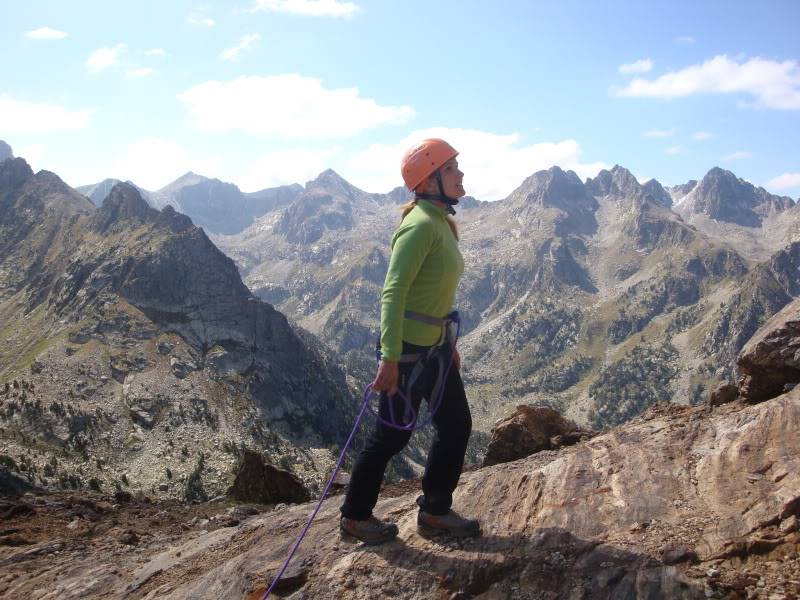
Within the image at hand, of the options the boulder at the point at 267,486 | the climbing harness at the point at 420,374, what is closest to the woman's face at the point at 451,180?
the climbing harness at the point at 420,374

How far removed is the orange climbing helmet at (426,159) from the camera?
8172 mm

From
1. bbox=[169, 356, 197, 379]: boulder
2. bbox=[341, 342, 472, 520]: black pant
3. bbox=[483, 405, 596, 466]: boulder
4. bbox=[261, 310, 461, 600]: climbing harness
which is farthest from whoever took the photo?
bbox=[169, 356, 197, 379]: boulder

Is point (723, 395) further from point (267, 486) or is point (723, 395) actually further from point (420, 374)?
point (267, 486)

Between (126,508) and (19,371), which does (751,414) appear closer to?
(126,508)

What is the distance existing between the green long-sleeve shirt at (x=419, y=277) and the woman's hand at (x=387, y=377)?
0.11 m

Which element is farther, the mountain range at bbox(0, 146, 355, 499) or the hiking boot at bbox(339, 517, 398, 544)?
the mountain range at bbox(0, 146, 355, 499)

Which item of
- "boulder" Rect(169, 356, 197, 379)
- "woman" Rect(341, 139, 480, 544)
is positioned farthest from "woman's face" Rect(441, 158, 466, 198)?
"boulder" Rect(169, 356, 197, 379)

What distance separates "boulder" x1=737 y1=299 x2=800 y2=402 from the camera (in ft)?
38.1

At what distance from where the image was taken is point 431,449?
8.67m

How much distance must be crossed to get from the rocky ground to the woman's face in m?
5.04

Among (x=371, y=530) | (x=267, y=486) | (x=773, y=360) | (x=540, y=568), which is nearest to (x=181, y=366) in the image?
(x=267, y=486)

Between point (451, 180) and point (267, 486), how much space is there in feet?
56.2

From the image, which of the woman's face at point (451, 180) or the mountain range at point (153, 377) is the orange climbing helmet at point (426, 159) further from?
the mountain range at point (153, 377)

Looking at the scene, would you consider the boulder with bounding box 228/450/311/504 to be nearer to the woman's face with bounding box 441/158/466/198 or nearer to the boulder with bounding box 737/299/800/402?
the boulder with bounding box 737/299/800/402
